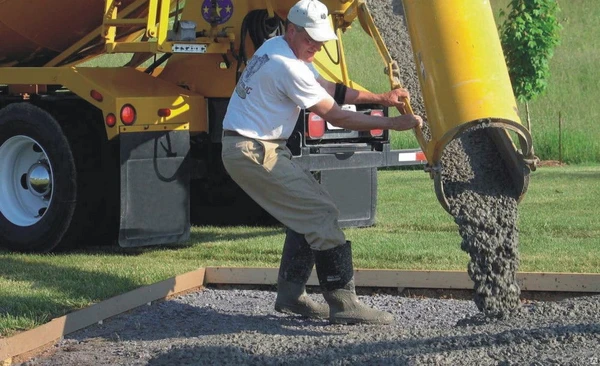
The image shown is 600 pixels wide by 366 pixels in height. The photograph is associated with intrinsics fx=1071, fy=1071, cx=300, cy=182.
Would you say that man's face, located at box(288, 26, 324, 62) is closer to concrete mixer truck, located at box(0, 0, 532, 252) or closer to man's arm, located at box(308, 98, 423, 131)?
man's arm, located at box(308, 98, 423, 131)

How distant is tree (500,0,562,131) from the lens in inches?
834

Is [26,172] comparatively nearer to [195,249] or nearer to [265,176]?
[195,249]

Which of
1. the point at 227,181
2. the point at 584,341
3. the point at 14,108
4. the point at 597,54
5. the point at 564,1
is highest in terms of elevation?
the point at 564,1

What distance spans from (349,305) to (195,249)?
3.14 meters

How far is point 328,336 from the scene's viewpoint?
6.04 metres

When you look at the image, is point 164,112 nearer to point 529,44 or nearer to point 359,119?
point 359,119

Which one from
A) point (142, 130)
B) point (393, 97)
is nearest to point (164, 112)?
point (142, 130)

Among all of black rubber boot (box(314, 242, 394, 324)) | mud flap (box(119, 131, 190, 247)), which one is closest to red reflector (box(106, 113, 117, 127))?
mud flap (box(119, 131, 190, 247))

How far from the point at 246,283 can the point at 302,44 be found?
2.19 m

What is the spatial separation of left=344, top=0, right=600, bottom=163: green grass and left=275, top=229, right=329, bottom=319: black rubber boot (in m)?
12.9

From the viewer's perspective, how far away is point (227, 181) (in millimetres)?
9773

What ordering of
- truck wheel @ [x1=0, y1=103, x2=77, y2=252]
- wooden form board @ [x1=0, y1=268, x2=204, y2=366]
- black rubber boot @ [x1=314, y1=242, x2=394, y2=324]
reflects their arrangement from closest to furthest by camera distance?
wooden form board @ [x1=0, y1=268, x2=204, y2=366]
black rubber boot @ [x1=314, y1=242, x2=394, y2=324]
truck wheel @ [x1=0, y1=103, x2=77, y2=252]

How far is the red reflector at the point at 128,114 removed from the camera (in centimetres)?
848

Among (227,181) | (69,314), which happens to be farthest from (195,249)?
(69,314)
